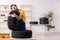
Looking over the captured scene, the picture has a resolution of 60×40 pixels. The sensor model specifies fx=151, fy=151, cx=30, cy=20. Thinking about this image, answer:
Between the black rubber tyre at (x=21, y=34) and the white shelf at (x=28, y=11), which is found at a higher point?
the white shelf at (x=28, y=11)

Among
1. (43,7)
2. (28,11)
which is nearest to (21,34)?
(28,11)

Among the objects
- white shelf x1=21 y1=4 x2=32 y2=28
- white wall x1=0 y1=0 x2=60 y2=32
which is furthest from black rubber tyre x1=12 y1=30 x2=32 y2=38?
white wall x1=0 y1=0 x2=60 y2=32

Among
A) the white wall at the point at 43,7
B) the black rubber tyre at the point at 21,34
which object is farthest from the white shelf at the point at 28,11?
the black rubber tyre at the point at 21,34

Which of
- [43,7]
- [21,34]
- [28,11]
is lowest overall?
[21,34]

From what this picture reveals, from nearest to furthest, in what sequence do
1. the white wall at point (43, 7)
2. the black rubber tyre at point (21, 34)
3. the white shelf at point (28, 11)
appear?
1. the black rubber tyre at point (21, 34)
2. the white shelf at point (28, 11)
3. the white wall at point (43, 7)

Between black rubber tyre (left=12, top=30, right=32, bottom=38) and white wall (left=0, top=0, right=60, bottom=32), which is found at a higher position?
white wall (left=0, top=0, right=60, bottom=32)

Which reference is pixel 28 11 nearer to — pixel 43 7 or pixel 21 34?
pixel 43 7

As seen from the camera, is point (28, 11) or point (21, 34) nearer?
point (21, 34)

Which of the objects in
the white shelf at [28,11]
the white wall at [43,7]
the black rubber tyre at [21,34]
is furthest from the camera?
the white wall at [43,7]

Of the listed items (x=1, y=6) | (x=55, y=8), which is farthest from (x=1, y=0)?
(x=55, y=8)

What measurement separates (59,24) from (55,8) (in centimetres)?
106

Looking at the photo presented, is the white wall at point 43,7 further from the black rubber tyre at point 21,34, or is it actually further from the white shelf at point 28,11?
the black rubber tyre at point 21,34

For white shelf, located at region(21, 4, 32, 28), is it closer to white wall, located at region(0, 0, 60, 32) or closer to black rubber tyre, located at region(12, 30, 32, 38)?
white wall, located at region(0, 0, 60, 32)

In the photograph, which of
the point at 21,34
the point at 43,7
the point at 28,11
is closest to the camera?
the point at 21,34
